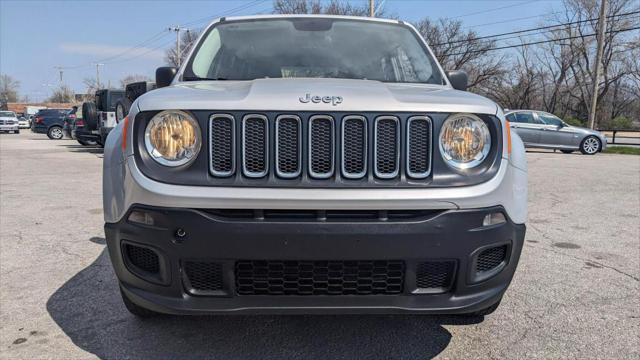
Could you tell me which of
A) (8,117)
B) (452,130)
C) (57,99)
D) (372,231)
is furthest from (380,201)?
(57,99)

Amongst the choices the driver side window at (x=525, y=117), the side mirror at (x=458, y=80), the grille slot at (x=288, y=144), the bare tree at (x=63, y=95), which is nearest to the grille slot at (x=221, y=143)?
the grille slot at (x=288, y=144)

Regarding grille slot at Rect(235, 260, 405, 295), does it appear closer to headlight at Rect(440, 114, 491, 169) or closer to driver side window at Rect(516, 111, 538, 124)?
headlight at Rect(440, 114, 491, 169)

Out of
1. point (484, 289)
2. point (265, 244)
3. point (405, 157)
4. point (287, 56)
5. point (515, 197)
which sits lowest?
point (484, 289)

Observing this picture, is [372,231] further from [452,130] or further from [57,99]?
[57,99]

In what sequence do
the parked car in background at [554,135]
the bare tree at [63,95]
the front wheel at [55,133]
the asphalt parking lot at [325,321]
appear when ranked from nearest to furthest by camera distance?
the asphalt parking lot at [325,321]
the parked car in background at [554,135]
the front wheel at [55,133]
the bare tree at [63,95]

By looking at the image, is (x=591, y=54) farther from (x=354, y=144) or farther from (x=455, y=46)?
(x=354, y=144)

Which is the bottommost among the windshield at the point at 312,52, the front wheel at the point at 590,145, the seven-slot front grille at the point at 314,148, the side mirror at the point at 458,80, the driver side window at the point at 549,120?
the front wheel at the point at 590,145

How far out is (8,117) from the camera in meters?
34.7

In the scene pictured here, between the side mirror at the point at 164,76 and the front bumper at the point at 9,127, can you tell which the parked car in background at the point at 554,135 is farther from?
the front bumper at the point at 9,127

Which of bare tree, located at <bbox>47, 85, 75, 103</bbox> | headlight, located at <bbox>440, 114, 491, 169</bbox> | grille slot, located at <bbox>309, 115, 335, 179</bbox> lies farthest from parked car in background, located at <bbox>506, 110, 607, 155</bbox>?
bare tree, located at <bbox>47, 85, 75, 103</bbox>

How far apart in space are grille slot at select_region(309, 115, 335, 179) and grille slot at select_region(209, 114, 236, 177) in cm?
34

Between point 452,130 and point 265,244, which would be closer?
point 265,244

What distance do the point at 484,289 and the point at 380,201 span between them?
0.65 metres

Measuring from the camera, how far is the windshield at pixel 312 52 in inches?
128
